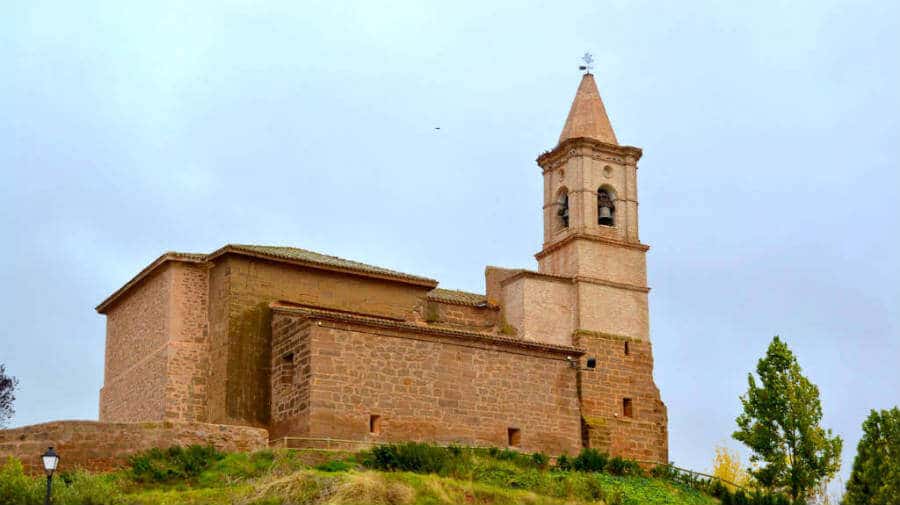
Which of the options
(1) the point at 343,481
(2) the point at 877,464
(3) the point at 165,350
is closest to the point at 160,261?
(3) the point at 165,350

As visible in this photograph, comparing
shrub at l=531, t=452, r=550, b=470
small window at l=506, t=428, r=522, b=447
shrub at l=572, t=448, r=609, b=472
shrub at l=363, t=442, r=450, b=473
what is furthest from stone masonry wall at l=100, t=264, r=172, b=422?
shrub at l=572, t=448, r=609, b=472

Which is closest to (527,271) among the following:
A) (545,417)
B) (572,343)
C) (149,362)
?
(572,343)

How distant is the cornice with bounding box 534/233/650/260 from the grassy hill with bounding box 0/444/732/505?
28.1 ft

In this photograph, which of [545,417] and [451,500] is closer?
[451,500]

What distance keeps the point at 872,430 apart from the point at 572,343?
819cm

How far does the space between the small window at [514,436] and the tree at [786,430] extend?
559cm

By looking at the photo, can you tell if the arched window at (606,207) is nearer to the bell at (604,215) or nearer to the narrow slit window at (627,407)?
the bell at (604,215)

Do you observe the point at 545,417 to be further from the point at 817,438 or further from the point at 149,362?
the point at 149,362

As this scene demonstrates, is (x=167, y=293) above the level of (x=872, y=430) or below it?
above

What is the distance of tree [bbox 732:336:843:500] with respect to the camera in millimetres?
32562

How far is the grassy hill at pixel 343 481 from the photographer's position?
2388cm

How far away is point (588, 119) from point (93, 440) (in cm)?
1848

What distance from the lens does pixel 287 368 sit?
3019cm

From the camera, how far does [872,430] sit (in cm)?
3106
